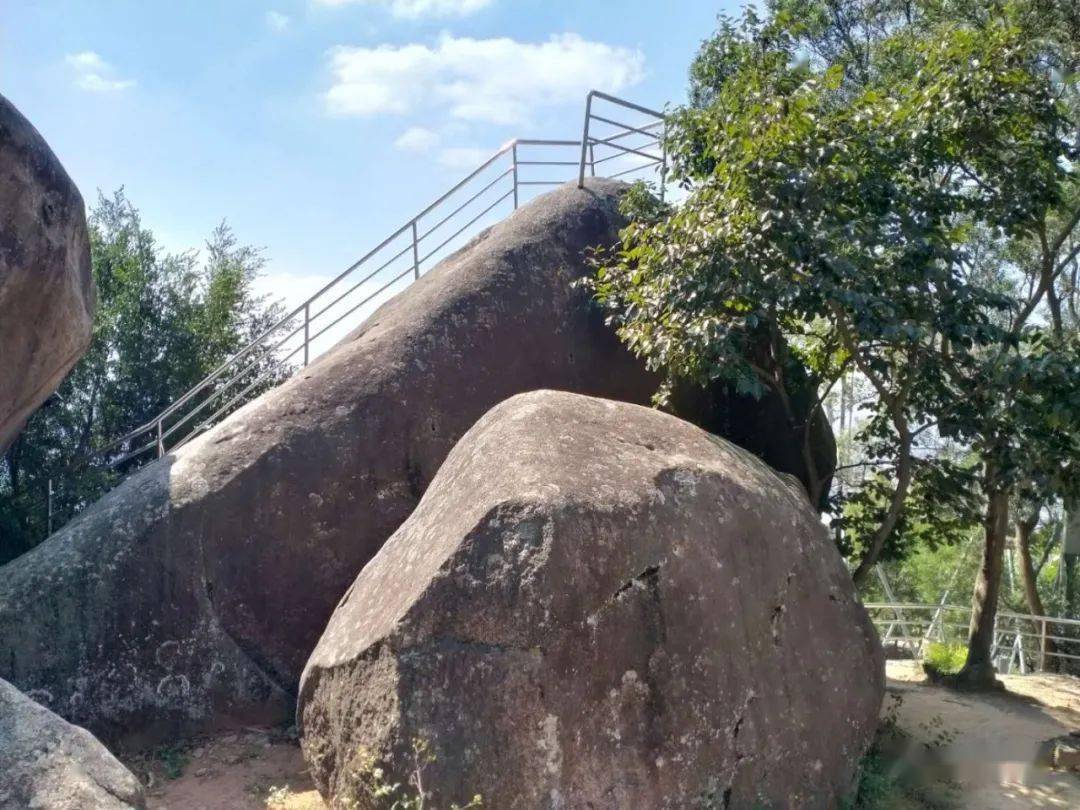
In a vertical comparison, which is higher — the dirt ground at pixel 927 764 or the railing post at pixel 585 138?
the railing post at pixel 585 138

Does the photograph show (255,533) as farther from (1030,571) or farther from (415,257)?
(1030,571)

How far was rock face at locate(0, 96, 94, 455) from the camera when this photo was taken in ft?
29.3

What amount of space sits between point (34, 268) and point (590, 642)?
215 inches

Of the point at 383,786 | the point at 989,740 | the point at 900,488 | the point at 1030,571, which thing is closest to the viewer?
the point at 383,786

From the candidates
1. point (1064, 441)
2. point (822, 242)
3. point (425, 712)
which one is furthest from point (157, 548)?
point (1064, 441)

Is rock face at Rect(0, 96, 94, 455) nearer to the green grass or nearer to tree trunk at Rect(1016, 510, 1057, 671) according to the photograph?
the green grass

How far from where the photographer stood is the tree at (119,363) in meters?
15.7

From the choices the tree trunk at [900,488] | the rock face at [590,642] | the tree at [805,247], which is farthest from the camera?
the tree trunk at [900,488]

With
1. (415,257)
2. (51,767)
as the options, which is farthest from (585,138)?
(51,767)

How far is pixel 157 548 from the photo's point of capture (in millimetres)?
9156

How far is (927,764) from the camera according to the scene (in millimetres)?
9172

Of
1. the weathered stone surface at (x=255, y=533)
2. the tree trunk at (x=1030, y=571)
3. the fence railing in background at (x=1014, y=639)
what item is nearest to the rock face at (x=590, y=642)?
the weathered stone surface at (x=255, y=533)

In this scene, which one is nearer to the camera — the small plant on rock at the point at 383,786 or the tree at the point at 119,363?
the small plant on rock at the point at 383,786

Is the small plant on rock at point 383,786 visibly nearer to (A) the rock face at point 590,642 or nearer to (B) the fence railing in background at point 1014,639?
(A) the rock face at point 590,642
